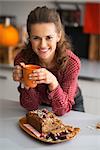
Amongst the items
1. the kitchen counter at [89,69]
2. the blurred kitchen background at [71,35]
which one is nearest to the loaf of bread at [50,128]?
the kitchen counter at [89,69]

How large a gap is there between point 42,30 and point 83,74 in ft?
3.02

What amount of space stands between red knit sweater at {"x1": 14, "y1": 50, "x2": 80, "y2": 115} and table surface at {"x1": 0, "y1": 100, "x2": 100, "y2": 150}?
1.3 inches

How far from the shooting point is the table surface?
0.87m

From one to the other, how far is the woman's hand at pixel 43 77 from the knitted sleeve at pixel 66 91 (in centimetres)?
2

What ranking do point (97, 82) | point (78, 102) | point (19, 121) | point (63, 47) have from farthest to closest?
point (97, 82)
point (78, 102)
point (63, 47)
point (19, 121)

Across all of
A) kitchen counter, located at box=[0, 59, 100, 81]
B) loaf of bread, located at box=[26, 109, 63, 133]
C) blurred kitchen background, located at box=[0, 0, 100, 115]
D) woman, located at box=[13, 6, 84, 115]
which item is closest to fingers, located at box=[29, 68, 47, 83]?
woman, located at box=[13, 6, 84, 115]

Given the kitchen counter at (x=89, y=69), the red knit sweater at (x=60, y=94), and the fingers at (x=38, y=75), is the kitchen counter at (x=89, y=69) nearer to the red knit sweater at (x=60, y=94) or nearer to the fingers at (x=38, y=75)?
the red knit sweater at (x=60, y=94)

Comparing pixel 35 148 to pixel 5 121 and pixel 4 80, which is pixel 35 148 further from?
pixel 4 80

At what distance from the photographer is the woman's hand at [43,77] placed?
3.16 ft

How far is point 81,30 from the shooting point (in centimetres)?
233

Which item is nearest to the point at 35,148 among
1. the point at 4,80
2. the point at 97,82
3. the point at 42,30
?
the point at 42,30

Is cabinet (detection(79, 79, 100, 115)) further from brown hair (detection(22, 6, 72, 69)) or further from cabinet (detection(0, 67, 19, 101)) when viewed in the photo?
brown hair (detection(22, 6, 72, 69))

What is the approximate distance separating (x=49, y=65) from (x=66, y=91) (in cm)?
15

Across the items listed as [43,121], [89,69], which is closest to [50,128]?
[43,121]
